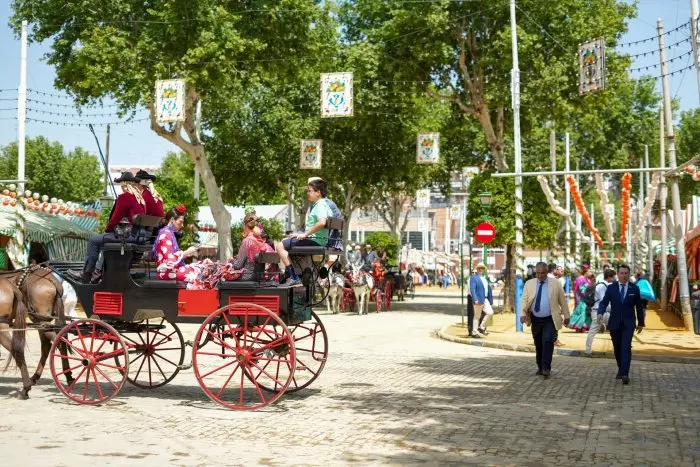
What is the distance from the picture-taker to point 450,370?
15.8 metres

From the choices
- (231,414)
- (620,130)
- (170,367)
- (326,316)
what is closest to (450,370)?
(170,367)

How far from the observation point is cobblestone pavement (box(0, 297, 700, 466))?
8273 mm

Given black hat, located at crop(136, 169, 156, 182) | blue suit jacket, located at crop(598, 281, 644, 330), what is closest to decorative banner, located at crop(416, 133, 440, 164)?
blue suit jacket, located at crop(598, 281, 644, 330)

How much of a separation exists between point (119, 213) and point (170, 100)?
19124 mm

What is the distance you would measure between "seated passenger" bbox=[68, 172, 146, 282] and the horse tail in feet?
2.79

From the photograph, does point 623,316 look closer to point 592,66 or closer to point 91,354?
point 91,354

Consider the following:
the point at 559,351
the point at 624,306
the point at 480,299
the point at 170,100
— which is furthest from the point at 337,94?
the point at 624,306

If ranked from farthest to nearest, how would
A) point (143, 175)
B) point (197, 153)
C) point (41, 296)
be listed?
1. point (197, 153)
2. point (41, 296)
3. point (143, 175)

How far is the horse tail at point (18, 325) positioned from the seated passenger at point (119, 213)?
851mm

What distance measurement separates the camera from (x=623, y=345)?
14445mm

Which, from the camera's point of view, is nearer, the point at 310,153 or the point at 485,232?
the point at 485,232

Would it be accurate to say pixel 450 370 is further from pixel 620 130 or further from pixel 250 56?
pixel 620 130

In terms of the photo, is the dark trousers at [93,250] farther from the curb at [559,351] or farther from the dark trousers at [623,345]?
the curb at [559,351]

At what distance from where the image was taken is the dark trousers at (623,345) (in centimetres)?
1428
